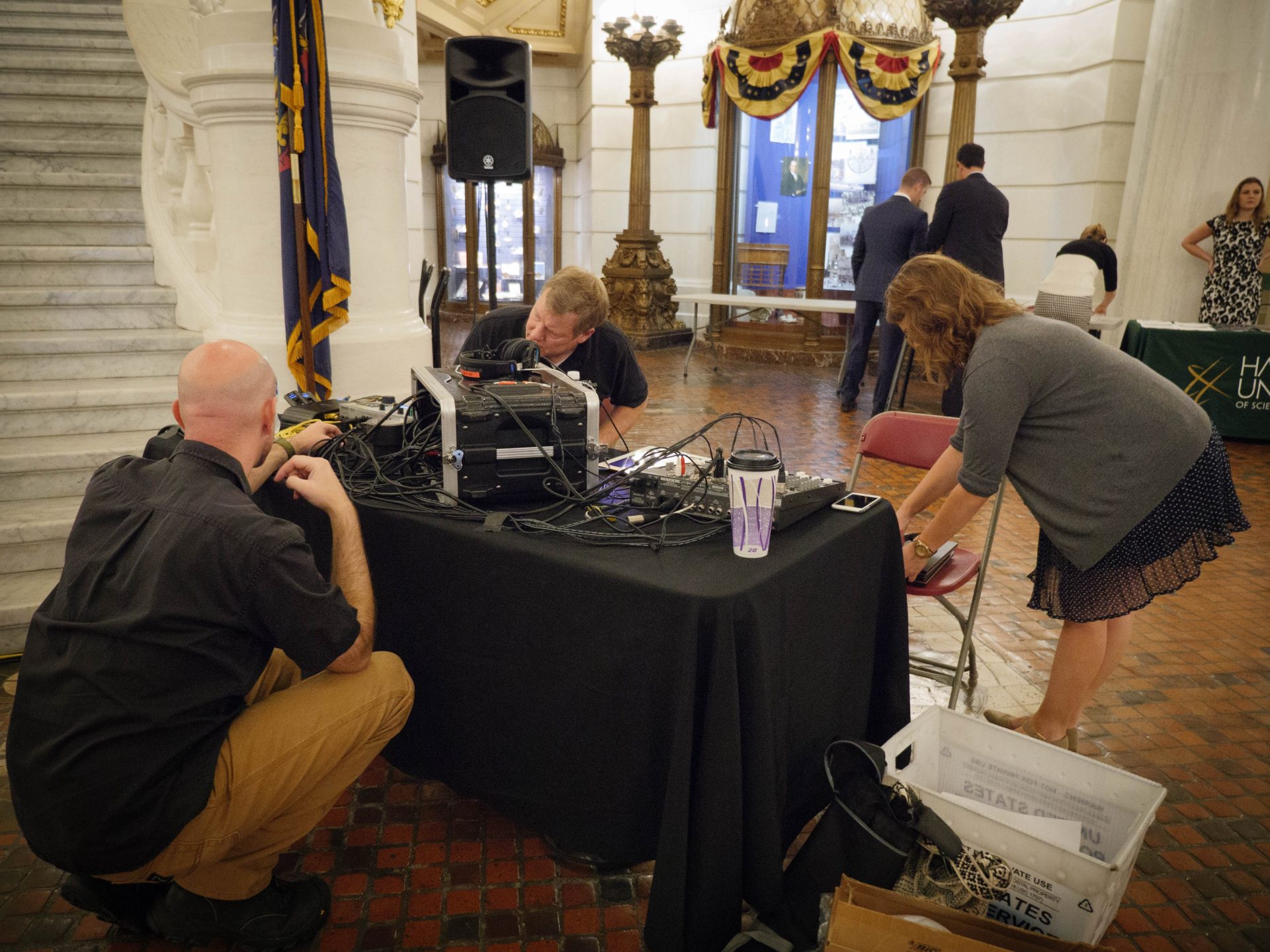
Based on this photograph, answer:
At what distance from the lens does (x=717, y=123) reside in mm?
9742

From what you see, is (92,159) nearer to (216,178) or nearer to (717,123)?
(216,178)

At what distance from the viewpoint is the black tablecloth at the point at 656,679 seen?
154cm

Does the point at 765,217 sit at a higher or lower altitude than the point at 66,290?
higher

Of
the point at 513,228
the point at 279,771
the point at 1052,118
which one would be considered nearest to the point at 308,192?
the point at 279,771

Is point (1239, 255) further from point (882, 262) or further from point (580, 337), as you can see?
point (580, 337)

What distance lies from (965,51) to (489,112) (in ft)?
18.7

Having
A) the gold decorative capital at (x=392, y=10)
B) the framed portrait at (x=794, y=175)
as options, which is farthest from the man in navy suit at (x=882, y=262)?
the gold decorative capital at (x=392, y=10)

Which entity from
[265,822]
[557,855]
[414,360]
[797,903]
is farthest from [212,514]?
[414,360]

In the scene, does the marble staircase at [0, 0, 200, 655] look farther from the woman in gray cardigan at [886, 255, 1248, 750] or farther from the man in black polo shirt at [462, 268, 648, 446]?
the woman in gray cardigan at [886, 255, 1248, 750]

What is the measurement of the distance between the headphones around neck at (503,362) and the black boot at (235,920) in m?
1.19

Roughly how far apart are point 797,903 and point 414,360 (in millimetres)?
3264

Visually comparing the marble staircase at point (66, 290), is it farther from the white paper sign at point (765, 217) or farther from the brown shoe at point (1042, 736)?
the white paper sign at point (765, 217)

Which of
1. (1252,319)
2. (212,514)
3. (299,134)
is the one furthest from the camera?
(1252,319)

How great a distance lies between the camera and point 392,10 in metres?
3.91
